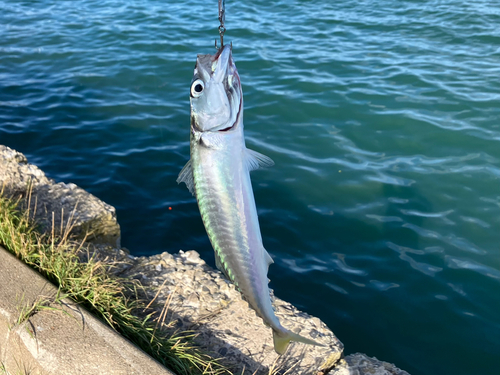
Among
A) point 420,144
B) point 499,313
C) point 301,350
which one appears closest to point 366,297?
point 499,313

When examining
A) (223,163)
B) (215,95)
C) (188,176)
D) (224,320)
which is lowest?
(224,320)

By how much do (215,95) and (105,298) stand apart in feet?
6.45

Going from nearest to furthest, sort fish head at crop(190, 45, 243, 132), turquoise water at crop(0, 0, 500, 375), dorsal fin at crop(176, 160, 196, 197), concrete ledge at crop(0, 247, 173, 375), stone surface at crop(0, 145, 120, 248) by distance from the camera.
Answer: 1. fish head at crop(190, 45, 243, 132)
2. dorsal fin at crop(176, 160, 196, 197)
3. concrete ledge at crop(0, 247, 173, 375)
4. stone surface at crop(0, 145, 120, 248)
5. turquoise water at crop(0, 0, 500, 375)

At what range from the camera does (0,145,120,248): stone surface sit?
199 inches

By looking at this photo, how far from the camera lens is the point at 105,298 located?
12.1ft

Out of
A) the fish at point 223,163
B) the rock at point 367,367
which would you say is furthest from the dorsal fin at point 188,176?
the rock at point 367,367

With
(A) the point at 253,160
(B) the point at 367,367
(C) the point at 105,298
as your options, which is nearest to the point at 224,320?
(C) the point at 105,298

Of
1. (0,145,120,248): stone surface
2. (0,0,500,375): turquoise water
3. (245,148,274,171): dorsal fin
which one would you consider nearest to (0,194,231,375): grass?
(0,145,120,248): stone surface

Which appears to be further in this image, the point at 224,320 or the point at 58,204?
the point at 58,204

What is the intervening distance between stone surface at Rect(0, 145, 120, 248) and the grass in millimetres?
627

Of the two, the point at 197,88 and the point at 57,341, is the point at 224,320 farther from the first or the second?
the point at 197,88

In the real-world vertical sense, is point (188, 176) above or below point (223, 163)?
below

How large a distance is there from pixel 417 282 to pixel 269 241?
177 centimetres

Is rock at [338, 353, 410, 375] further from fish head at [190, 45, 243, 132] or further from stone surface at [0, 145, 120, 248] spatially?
stone surface at [0, 145, 120, 248]
